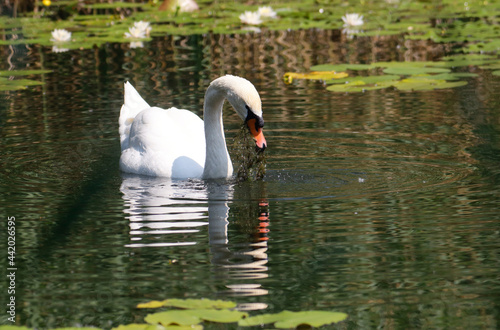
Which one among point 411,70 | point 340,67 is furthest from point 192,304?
point 340,67

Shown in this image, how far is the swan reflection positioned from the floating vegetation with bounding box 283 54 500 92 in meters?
3.86

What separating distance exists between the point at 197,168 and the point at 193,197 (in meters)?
0.80

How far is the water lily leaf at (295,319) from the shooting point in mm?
3938

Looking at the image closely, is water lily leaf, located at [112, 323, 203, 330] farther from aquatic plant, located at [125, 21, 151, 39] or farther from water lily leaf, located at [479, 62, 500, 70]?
aquatic plant, located at [125, 21, 151, 39]

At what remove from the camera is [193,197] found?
674 cm

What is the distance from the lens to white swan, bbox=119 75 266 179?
6711 mm

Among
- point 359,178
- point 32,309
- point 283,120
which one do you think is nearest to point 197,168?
point 359,178

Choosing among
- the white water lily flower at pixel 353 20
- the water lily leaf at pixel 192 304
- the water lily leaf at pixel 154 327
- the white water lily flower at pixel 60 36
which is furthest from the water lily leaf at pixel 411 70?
the water lily leaf at pixel 154 327

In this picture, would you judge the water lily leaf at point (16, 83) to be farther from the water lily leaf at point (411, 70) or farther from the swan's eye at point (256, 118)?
the swan's eye at point (256, 118)

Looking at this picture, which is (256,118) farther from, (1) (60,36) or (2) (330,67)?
(1) (60,36)

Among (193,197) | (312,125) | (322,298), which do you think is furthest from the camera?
(312,125)

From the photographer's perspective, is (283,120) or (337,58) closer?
(283,120)

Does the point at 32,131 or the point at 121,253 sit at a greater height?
the point at 32,131

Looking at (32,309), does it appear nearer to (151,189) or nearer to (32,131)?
(151,189)
